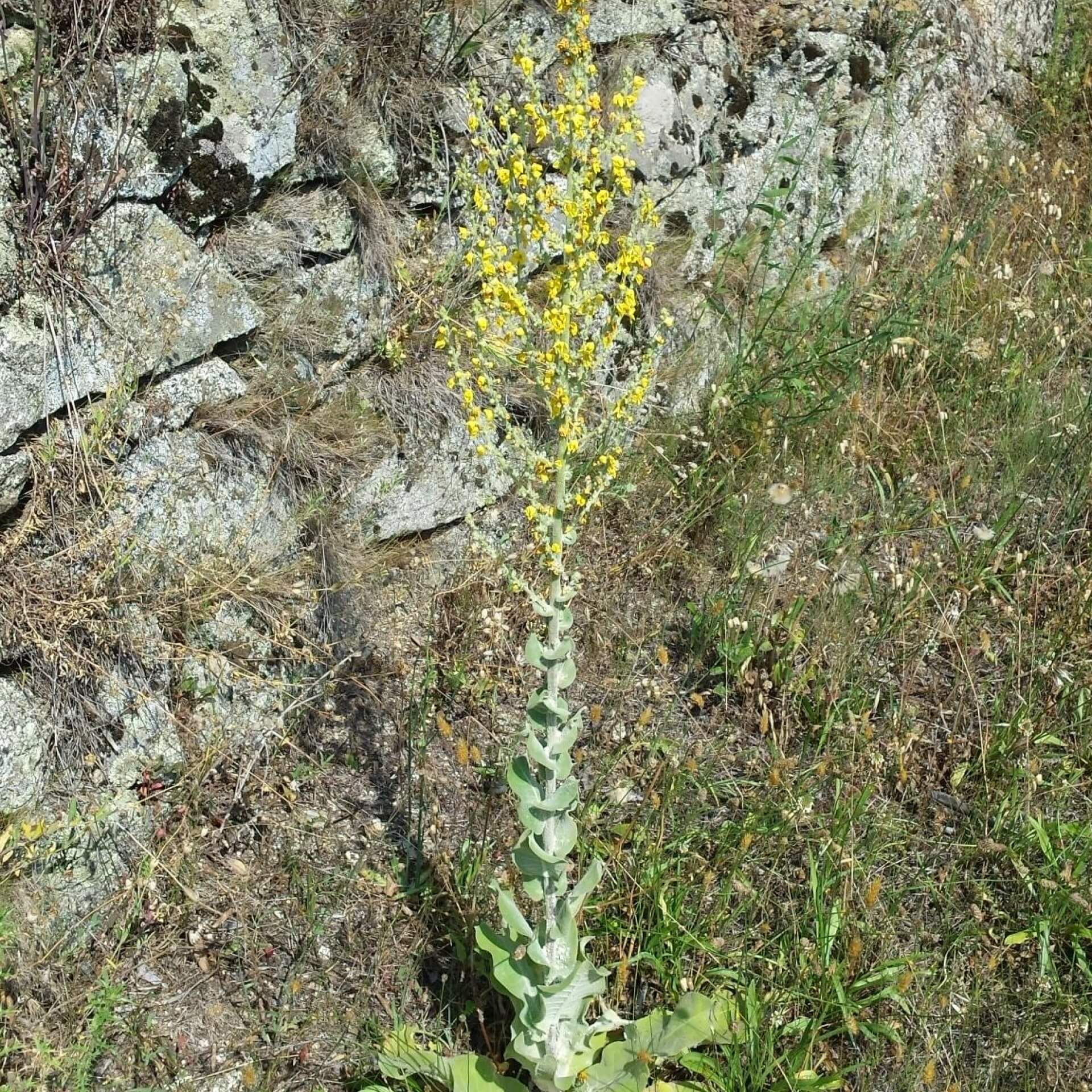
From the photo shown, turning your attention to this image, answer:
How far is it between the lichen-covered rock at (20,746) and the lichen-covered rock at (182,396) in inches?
32.5

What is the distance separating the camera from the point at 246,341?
3.46 meters

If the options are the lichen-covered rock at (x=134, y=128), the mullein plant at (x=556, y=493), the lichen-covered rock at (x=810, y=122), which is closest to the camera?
the mullein plant at (x=556, y=493)

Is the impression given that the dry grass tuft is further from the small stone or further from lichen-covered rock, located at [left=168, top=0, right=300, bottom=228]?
the small stone

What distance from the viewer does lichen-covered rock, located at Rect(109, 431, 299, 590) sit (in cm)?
318

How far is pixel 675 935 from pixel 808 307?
268 cm

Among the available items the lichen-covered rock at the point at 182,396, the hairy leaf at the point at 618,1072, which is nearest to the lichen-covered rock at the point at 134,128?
the lichen-covered rock at the point at 182,396

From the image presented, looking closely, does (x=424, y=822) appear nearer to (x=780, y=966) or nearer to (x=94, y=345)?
(x=780, y=966)

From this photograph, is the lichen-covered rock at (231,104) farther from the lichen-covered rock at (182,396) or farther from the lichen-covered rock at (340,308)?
the lichen-covered rock at (182,396)

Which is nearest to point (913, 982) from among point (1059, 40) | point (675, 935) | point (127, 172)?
point (675, 935)

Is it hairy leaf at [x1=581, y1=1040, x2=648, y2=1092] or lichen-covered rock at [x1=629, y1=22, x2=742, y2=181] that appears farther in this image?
lichen-covered rock at [x1=629, y1=22, x2=742, y2=181]

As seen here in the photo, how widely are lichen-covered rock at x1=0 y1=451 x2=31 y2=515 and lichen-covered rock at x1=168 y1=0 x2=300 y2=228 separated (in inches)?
35.5

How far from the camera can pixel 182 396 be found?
10.8ft

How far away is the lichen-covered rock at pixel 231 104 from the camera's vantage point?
10.7 ft

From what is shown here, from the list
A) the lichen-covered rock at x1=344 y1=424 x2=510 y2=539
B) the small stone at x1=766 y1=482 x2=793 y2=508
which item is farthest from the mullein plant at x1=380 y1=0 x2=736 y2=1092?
the lichen-covered rock at x1=344 y1=424 x2=510 y2=539
